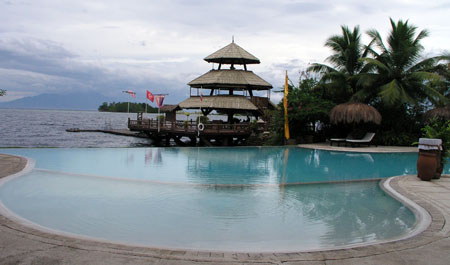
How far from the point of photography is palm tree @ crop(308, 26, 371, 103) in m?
22.3

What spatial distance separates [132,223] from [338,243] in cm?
311

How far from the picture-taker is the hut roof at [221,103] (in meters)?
26.9

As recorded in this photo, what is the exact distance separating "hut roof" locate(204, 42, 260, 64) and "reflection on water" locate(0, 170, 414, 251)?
20.3 m

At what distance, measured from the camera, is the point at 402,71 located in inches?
849

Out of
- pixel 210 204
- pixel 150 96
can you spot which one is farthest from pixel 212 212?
pixel 150 96

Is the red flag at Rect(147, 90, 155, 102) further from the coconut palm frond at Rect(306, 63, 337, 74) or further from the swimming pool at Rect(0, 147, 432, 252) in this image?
the swimming pool at Rect(0, 147, 432, 252)

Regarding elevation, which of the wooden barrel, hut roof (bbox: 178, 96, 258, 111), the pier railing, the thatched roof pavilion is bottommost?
the wooden barrel

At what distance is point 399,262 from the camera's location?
161 inches

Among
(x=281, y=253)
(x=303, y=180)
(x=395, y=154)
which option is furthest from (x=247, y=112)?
(x=281, y=253)

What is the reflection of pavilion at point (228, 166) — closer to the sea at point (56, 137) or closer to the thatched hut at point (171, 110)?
the thatched hut at point (171, 110)

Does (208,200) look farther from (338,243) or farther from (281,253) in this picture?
(281,253)

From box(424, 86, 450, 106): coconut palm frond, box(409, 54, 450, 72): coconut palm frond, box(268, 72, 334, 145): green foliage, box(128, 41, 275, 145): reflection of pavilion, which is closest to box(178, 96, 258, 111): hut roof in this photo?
box(128, 41, 275, 145): reflection of pavilion

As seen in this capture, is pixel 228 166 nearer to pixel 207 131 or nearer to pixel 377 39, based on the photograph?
pixel 207 131

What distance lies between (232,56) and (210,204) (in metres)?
22.3
